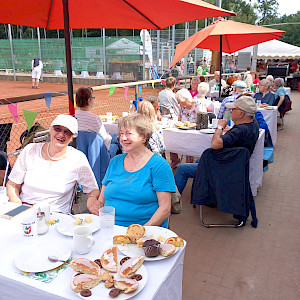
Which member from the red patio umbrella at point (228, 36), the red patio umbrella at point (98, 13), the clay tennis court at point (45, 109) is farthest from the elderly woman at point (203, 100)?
the clay tennis court at point (45, 109)

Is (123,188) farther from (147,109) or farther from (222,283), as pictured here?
(147,109)

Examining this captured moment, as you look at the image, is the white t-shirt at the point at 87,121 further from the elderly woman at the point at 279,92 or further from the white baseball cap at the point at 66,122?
the elderly woman at the point at 279,92

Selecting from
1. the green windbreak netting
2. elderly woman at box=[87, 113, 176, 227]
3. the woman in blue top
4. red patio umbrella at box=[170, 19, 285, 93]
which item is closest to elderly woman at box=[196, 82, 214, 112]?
red patio umbrella at box=[170, 19, 285, 93]

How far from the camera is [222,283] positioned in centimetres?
277

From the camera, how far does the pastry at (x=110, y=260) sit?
1.49m

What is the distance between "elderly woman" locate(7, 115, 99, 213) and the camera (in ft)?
8.38

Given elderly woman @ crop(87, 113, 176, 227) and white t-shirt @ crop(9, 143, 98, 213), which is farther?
white t-shirt @ crop(9, 143, 98, 213)

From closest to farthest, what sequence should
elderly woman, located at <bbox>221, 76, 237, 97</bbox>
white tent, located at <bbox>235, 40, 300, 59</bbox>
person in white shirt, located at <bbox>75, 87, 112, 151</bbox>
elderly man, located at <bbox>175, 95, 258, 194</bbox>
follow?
elderly man, located at <bbox>175, 95, 258, 194</bbox> → person in white shirt, located at <bbox>75, 87, 112, 151</bbox> → elderly woman, located at <bbox>221, 76, 237, 97</bbox> → white tent, located at <bbox>235, 40, 300, 59</bbox>

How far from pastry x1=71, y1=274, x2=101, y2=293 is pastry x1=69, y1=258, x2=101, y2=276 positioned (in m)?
0.04

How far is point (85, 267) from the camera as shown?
4.82 feet

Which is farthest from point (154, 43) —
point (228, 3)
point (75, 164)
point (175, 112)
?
point (228, 3)

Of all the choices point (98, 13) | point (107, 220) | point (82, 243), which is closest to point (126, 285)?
point (82, 243)

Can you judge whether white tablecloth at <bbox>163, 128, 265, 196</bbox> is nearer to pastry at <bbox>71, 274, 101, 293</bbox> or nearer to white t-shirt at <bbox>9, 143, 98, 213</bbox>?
white t-shirt at <bbox>9, 143, 98, 213</bbox>

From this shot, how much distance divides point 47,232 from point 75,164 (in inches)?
32.5
